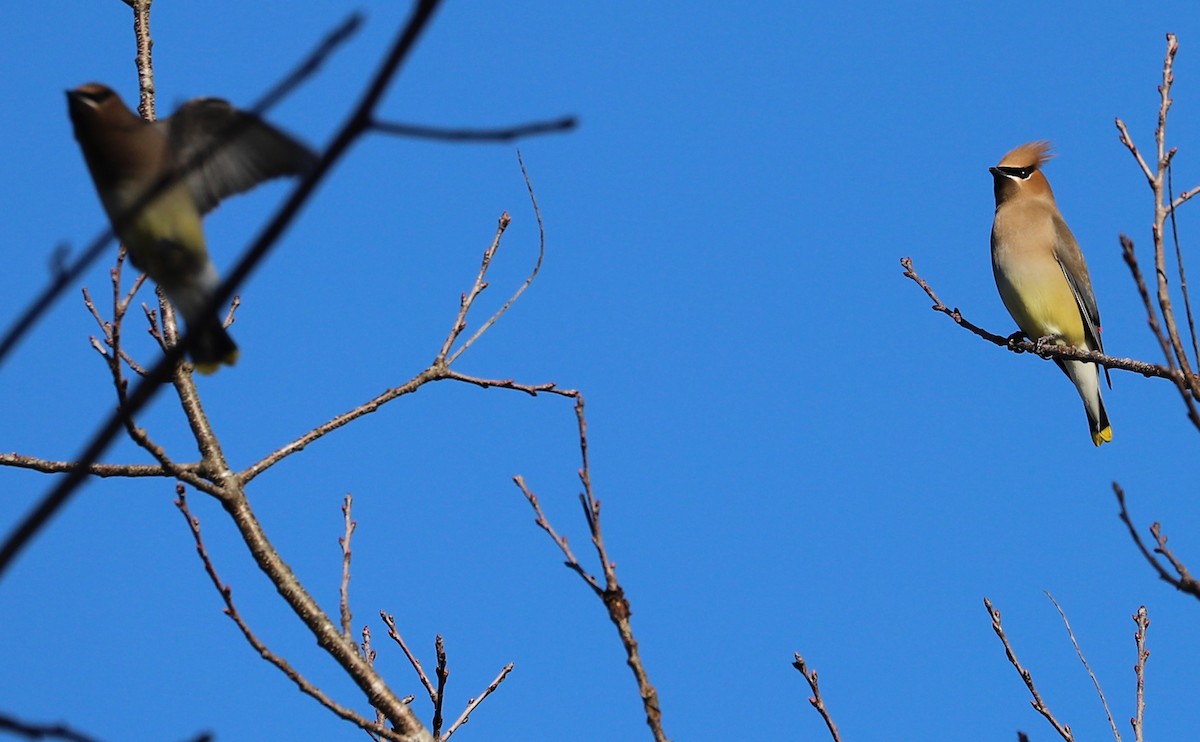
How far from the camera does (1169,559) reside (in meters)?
2.04

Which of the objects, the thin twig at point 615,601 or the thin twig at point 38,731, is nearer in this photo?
the thin twig at point 38,731

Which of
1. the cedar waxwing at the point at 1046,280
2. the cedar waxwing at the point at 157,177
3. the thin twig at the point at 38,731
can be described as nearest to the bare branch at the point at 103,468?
the cedar waxwing at the point at 157,177

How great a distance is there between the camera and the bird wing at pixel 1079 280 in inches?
274

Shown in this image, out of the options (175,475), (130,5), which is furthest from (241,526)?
(130,5)

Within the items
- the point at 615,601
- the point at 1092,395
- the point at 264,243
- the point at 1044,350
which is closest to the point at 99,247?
the point at 264,243

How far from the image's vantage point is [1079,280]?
697 cm

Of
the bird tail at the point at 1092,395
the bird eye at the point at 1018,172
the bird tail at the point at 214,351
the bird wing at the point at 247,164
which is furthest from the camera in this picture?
the bird eye at the point at 1018,172

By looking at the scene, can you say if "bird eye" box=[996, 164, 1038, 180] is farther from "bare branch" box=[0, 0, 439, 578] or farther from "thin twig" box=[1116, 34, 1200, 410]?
"bare branch" box=[0, 0, 439, 578]

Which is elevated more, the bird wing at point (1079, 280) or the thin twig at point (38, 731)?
the bird wing at point (1079, 280)

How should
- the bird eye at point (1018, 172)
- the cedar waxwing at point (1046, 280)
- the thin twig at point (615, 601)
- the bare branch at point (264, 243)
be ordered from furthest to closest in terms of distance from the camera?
1. the bird eye at point (1018, 172)
2. the cedar waxwing at point (1046, 280)
3. the thin twig at point (615, 601)
4. the bare branch at point (264, 243)

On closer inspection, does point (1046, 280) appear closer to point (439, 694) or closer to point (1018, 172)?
point (1018, 172)

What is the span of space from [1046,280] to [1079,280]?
233mm

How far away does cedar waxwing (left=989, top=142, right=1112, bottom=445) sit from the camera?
270 inches

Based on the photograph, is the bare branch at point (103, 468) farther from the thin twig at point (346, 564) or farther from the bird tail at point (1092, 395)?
the bird tail at point (1092, 395)
